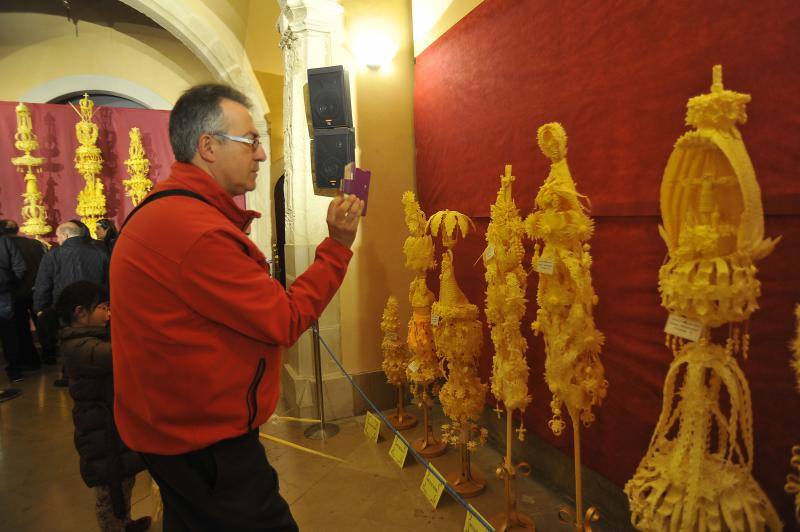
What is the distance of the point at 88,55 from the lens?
7.02 metres

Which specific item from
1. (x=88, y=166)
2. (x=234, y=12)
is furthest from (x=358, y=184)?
(x=88, y=166)

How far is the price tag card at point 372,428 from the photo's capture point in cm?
318

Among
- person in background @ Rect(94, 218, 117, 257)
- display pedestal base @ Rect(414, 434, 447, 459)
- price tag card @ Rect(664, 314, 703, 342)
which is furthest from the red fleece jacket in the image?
person in background @ Rect(94, 218, 117, 257)

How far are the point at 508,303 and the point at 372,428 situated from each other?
1656 millimetres

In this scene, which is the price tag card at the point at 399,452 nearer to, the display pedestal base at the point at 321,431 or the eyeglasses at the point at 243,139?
the display pedestal base at the point at 321,431

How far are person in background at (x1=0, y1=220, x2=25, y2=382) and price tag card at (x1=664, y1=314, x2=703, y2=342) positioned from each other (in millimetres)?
5486

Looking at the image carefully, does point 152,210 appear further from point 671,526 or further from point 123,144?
point 123,144

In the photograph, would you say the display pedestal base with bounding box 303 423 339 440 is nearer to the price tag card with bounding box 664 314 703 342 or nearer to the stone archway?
the price tag card with bounding box 664 314 703 342

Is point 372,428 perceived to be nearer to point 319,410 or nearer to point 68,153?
point 319,410

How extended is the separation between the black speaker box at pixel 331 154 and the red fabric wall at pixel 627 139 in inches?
37.5

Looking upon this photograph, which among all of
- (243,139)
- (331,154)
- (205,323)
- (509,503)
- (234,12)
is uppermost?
(234,12)

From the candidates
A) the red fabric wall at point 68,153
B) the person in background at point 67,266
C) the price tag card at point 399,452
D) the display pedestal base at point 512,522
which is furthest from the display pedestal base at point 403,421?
the red fabric wall at point 68,153

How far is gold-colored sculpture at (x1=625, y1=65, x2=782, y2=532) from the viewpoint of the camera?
47.1 inches

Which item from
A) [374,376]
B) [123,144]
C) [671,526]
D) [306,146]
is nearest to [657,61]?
[671,526]
